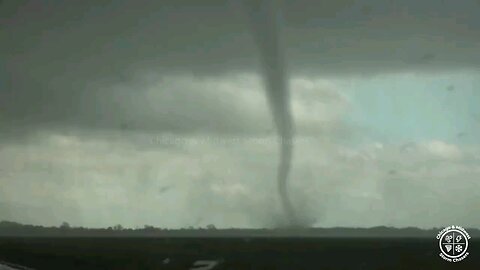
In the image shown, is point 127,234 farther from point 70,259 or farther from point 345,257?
point 345,257

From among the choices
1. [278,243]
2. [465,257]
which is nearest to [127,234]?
[278,243]

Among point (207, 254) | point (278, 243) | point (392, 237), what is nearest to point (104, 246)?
point (207, 254)

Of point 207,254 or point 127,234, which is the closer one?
point 207,254

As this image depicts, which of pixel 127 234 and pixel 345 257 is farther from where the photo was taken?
pixel 127 234

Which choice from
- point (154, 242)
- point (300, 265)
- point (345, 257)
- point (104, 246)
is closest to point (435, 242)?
point (345, 257)

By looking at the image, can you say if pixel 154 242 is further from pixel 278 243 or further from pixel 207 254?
pixel 278 243
